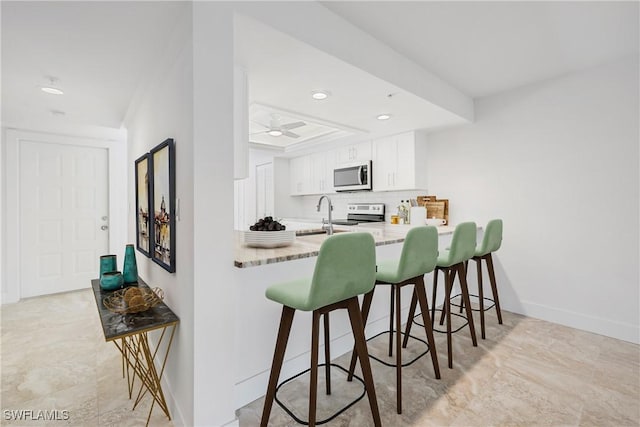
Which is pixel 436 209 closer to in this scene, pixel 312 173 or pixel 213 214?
pixel 312 173

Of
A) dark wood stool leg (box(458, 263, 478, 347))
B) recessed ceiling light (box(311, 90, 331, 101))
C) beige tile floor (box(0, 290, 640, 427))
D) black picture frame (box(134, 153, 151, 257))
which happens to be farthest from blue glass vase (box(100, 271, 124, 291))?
dark wood stool leg (box(458, 263, 478, 347))

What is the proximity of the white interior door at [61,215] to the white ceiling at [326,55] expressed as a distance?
3.35 feet

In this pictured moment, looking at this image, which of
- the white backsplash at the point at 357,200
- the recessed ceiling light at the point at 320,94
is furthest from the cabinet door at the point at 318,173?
the recessed ceiling light at the point at 320,94

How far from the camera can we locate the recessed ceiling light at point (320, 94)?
8.55 feet

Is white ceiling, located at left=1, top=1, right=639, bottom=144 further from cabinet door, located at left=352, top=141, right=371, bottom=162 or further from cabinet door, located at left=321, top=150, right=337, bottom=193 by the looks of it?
cabinet door, located at left=321, top=150, right=337, bottom=193

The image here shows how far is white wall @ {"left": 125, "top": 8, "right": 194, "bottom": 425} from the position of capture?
149cm

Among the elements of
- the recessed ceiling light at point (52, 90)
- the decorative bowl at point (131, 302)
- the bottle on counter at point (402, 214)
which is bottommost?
the decorative bowl at point (131, 302)

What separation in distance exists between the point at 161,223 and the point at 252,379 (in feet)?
3.73

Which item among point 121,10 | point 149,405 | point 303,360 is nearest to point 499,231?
point 303,360

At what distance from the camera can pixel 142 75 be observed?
2420 mm

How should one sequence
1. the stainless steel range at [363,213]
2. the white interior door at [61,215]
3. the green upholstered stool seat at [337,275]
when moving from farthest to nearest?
the stainless steel range at [363,213], the white interior door at [61,215], the green upholstered stool seat at [337,275]

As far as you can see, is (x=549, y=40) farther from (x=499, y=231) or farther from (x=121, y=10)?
(x=121, y=10)

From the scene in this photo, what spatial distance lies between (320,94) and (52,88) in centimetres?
234

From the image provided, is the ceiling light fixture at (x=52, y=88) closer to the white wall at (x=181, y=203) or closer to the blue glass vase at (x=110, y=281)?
the white wall at (x=181, y=203)
